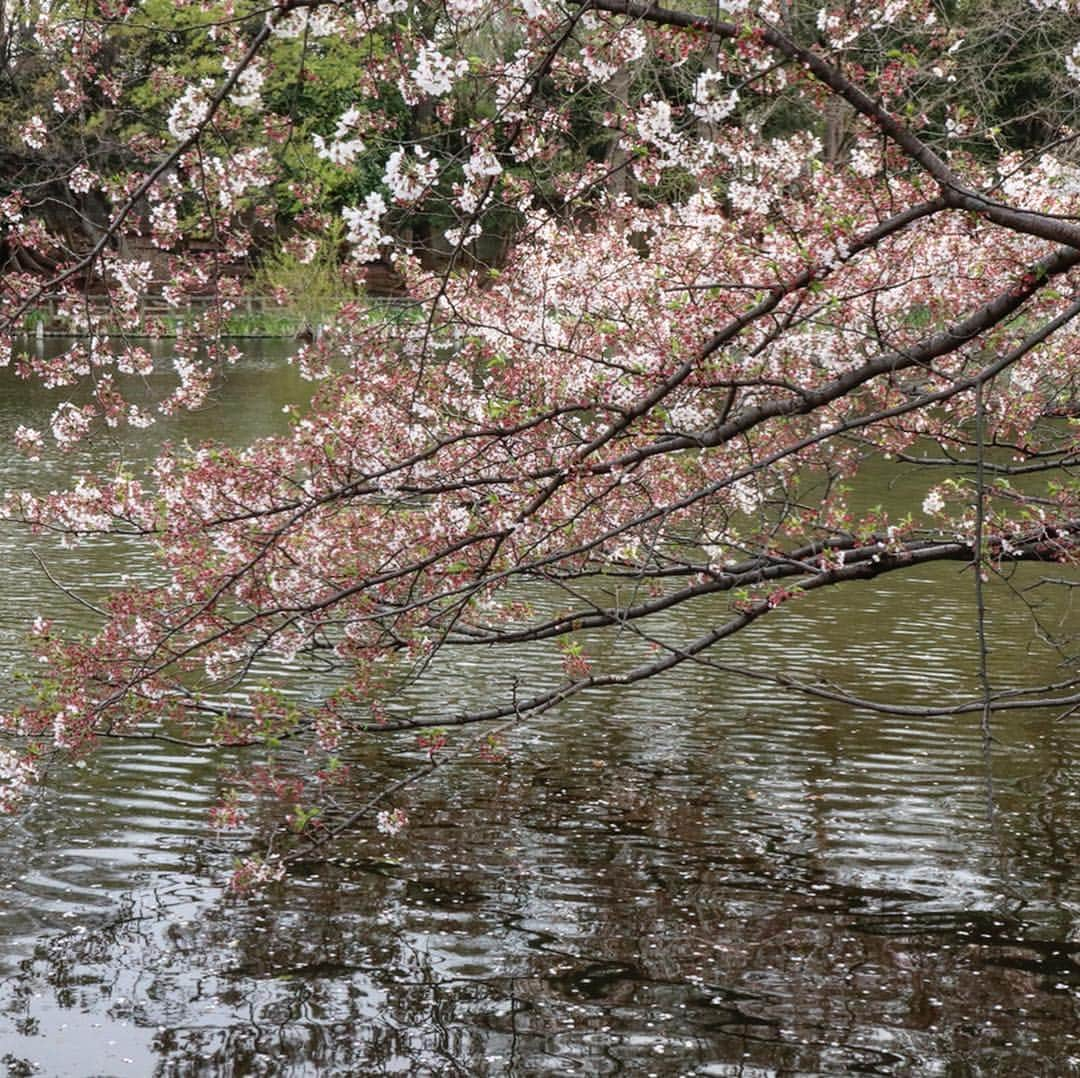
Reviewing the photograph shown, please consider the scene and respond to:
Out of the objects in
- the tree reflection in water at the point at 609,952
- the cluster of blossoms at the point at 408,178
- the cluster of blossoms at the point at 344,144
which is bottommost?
the tree reflection in water at the point at 609,952

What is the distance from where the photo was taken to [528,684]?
10.7 meters

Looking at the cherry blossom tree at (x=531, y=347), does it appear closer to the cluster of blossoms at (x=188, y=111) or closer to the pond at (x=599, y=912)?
the cluster of blossoms at (x=188, y=111)

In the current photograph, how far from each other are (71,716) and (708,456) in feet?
13.2

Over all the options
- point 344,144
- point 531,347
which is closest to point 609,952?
point 344,144

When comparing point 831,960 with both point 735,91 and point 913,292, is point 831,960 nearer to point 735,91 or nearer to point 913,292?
point 735,91

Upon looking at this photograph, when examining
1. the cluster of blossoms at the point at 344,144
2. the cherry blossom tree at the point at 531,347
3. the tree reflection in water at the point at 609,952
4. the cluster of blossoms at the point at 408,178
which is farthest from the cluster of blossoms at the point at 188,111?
the tree reflection in water at the point at 609,952

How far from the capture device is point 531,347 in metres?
9.08

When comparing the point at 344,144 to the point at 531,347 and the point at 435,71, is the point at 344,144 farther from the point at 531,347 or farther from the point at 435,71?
the point at 531,347

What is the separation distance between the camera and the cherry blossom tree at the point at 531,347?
505 centimetres

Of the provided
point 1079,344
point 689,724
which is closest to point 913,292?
point 1079,344

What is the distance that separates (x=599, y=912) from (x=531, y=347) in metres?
3.59

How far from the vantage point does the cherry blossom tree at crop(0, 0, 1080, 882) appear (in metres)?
5.05

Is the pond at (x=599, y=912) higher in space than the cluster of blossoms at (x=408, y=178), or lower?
lower

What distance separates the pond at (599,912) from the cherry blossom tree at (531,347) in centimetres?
46
